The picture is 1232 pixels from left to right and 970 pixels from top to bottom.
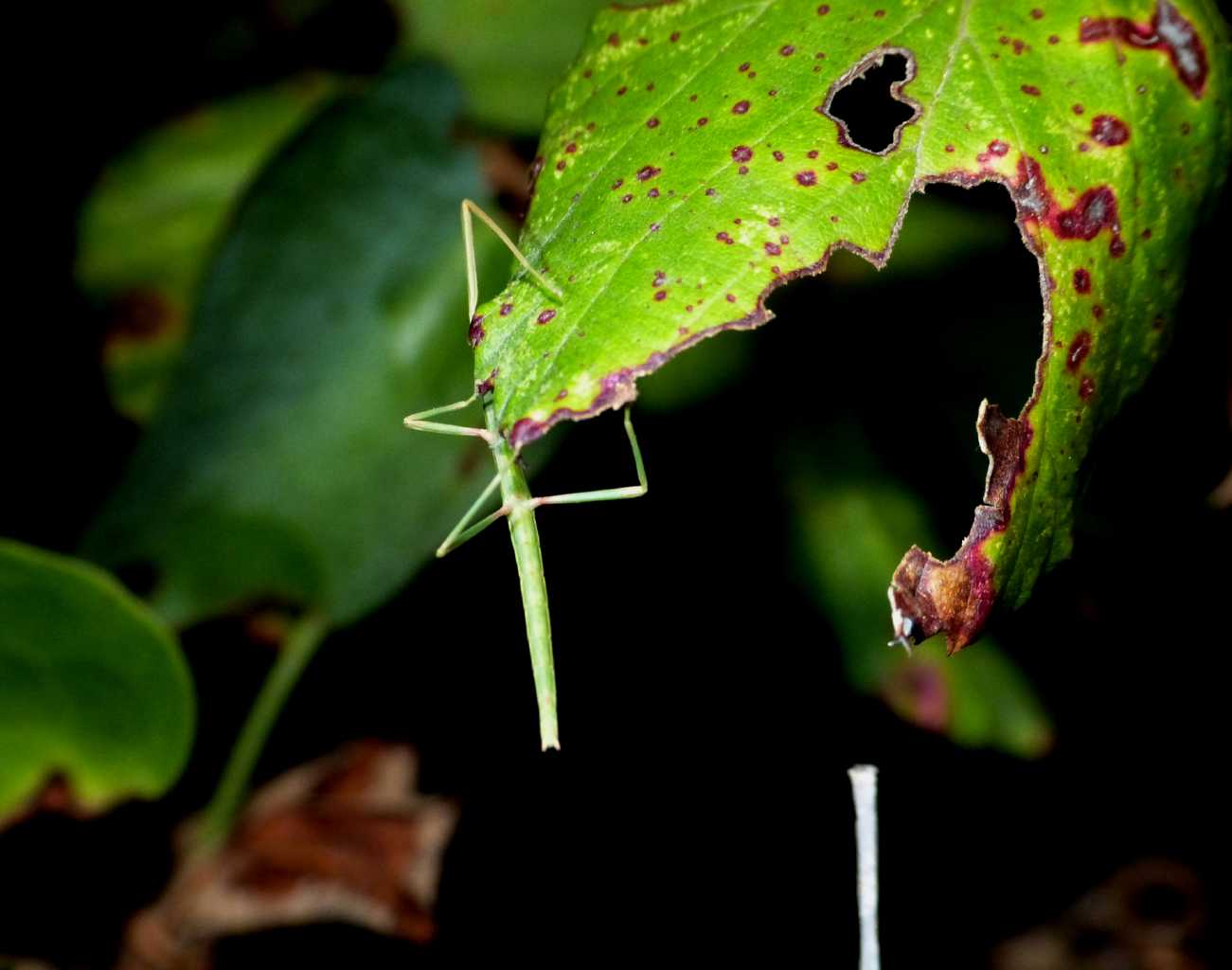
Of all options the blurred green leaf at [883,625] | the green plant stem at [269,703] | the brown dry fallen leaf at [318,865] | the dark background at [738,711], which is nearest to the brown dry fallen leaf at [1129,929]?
the dark background at [738,711]

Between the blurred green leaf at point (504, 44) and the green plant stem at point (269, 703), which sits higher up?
the blurred green leaf at point (504, 44)

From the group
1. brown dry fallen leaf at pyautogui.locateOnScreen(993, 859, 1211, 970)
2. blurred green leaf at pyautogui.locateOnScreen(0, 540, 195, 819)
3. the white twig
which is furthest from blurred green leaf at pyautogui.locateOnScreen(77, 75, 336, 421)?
brown dry fallen leaf at pyautogui.locateOnScreen(993, 859, 1211, 970)

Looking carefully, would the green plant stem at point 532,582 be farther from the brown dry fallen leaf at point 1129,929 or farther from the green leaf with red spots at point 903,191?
the brown dry fallen leaf at point 1129,929

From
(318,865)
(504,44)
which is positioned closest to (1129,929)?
(318,865)

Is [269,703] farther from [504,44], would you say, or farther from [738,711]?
[504,44]

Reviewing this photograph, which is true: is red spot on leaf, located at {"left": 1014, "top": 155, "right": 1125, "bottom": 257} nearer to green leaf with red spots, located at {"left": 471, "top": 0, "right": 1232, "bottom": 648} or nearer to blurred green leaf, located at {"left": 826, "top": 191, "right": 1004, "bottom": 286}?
green leaf with red spots, located at {"left": 471, "top": 0, "right": 1232, "bottom": 648}

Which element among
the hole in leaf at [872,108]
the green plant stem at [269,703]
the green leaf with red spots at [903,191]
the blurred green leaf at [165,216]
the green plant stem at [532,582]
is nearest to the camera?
the green leaf with red spots at [903,191]
